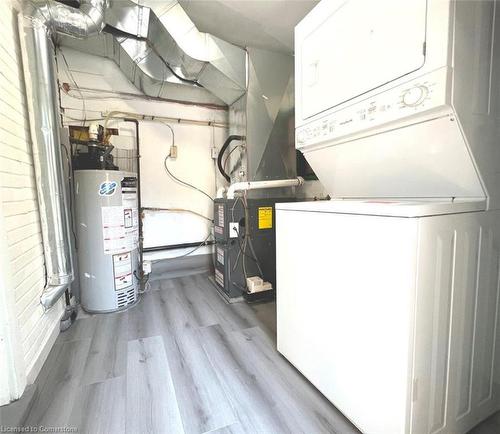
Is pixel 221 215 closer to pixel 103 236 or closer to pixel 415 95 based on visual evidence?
pixel 103 236

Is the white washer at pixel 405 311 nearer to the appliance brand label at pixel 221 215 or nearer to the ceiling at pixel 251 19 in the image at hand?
the appliance brand label at pixel 221 215

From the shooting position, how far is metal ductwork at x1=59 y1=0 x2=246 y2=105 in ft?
5.64

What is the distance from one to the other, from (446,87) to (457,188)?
1.28ft

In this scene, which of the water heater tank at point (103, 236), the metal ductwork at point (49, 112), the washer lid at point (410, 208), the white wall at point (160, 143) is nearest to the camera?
the washer lid at point (410, 208)

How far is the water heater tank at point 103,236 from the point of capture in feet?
6.37

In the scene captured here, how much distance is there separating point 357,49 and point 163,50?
5.38 feet

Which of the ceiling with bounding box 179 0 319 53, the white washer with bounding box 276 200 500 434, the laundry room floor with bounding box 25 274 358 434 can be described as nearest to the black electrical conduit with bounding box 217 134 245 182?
the ceiling with bounding box 179 0 319 53

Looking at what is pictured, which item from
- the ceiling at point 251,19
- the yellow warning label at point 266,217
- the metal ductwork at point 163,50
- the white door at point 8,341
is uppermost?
the ceiling at point 251,19

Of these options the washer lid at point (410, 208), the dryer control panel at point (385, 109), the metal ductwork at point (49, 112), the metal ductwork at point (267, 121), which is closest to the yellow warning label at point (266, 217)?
the metal ductwork at point (267, 121)

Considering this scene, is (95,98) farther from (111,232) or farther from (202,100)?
(111,232)

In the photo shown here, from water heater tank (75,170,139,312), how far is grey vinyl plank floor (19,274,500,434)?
0.63 feet

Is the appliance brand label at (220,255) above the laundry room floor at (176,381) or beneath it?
above

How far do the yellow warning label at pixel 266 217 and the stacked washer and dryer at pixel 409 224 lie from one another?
1.09 metres

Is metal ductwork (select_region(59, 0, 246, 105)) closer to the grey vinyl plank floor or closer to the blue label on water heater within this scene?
the blue label on water heater
